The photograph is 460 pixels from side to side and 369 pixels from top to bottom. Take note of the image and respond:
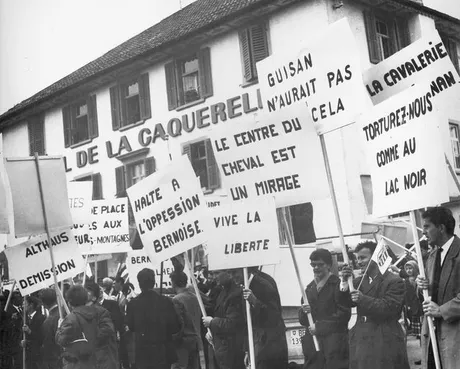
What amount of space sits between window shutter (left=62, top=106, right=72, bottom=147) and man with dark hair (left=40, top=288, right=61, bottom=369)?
849 centimetres

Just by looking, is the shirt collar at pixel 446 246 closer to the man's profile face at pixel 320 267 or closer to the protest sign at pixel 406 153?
the protest sign at pixel 406 153

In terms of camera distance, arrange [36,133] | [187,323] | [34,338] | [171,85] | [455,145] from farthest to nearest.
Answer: [36,133], [171,85], [455,145], [34,338], [187,323]

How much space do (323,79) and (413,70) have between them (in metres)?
0.86

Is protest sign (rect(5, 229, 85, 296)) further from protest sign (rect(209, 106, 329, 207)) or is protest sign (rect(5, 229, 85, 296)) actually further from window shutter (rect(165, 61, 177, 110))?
window shutter (rect(165, 61, 177, 110))

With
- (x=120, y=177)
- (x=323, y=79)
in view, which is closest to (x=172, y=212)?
(x=323, y=79)

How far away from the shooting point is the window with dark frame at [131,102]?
15.0 meters

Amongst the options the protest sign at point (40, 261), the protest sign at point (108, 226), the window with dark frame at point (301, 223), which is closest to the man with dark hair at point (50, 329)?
the protest sign at point (40, 261)

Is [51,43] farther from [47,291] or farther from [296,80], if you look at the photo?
[296,80]

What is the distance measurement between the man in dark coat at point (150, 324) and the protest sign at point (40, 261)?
3.32 feet

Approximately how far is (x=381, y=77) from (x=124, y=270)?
743 cm

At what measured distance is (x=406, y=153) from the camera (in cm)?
521

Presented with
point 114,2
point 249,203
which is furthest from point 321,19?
point 249,203

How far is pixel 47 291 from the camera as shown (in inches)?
307

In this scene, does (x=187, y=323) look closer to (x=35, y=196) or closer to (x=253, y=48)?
(x=35, y=196)
